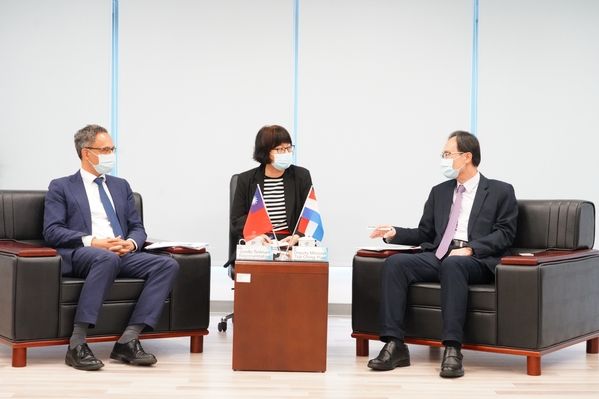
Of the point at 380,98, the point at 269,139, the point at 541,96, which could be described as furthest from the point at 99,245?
the point at 541,96

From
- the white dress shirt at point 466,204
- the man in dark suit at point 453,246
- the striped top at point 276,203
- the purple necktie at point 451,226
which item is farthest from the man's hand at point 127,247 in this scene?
the white dress shirt at point 466,204

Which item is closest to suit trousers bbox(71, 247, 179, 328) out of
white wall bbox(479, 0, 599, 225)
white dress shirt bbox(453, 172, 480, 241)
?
white dress shirt bbox(453, 172, 480, 241)

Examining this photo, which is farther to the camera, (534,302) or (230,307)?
(230,307)

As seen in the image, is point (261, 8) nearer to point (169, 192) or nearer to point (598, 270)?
point (169, 192)

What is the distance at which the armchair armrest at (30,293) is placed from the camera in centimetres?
420

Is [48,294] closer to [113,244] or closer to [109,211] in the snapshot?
[113,244]

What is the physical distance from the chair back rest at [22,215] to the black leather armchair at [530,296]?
5.81 ft

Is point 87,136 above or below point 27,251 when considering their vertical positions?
above

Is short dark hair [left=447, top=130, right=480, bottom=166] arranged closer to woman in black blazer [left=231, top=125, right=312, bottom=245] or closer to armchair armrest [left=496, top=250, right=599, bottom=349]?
armchair armrest [left=496, top=250, right=599, bottom=349]

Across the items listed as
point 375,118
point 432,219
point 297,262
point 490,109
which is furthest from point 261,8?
point 297,262

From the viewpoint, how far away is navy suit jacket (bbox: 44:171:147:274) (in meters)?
4.54

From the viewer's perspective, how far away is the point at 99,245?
455 centimetres

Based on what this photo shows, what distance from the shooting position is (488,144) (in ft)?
20.7

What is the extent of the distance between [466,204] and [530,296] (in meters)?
0.74
